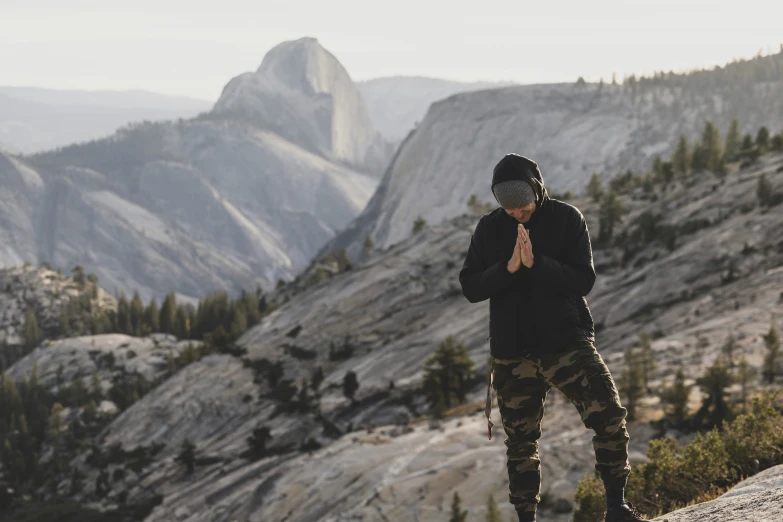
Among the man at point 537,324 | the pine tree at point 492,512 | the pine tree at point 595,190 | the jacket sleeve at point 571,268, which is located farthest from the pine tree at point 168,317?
the jacket sleeve at point 571,268

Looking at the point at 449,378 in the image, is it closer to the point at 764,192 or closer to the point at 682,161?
the point at 764,192

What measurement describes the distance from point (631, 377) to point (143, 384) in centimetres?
11615

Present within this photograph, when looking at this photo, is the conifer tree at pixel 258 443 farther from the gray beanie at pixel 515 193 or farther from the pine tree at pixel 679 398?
the gray beanie at pixel 515 193

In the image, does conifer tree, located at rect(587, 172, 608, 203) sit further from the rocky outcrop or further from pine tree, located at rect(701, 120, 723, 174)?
pine tree, located at rect(701, 120, 723, 174)

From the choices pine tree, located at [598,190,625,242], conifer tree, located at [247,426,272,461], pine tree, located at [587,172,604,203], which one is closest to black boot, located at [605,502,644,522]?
conifer tree, located at [247,426,272,461]

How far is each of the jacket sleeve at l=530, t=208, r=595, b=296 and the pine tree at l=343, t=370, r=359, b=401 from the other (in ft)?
234

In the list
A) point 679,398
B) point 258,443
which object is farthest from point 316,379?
point 679,398

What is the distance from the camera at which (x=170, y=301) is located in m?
193

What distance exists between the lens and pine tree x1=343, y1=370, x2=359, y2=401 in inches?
3110

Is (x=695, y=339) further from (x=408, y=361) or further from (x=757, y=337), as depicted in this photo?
(x=408, y=361)

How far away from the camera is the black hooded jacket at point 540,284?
777 centimetres

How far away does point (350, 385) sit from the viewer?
8006 cm

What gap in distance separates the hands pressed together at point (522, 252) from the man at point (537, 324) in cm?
1

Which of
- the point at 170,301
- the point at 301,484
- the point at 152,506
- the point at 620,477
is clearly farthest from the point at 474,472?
the point at 170,301
